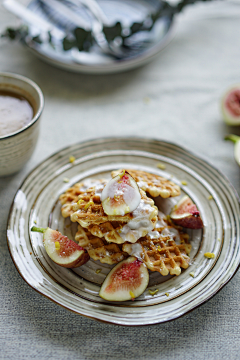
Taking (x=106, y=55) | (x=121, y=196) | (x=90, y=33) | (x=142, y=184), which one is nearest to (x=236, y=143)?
(x=142, y=184)

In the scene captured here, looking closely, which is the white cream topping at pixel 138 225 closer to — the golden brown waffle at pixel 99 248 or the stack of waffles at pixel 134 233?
the stack of waffles at pixel 134 233

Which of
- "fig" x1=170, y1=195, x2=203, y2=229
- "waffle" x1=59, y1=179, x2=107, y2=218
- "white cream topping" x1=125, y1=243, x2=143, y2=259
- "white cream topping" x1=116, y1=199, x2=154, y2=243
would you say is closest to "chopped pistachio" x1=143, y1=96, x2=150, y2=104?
"waffle" x1=59, y1=179, x2=107, y2=218

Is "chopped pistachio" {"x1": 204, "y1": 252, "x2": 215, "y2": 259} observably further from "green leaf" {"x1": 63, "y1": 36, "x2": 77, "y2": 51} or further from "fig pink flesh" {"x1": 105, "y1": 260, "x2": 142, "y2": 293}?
"green leaf" {"x1": 63, "y1": 36, "x2": 77, "y2": 51}

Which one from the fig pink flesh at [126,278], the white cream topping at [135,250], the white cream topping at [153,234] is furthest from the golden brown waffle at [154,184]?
the fig pink flesh at [126,278]

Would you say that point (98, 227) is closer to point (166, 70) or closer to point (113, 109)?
point (113, 109)

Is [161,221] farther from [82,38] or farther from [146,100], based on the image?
[82,38]
